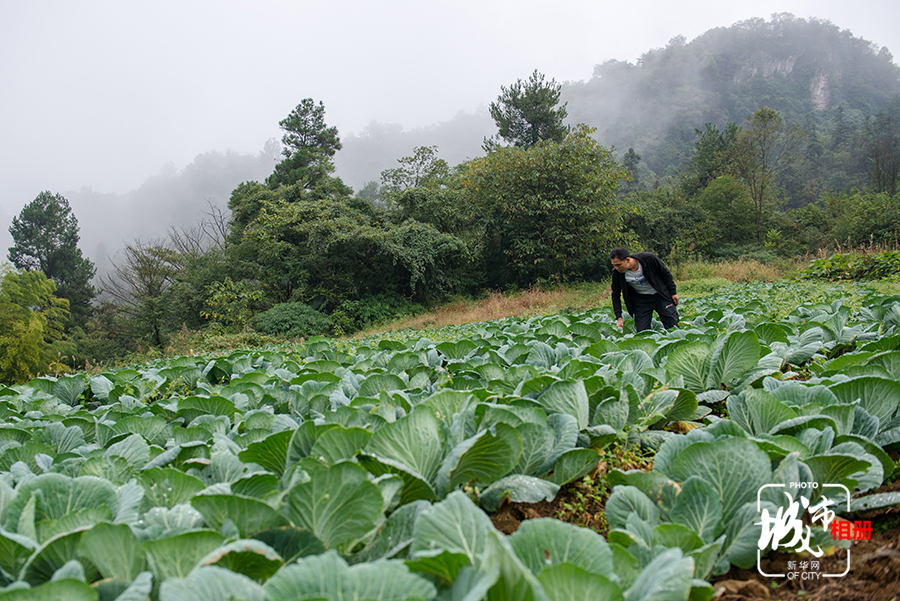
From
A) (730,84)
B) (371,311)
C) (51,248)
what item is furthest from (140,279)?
(730,84)

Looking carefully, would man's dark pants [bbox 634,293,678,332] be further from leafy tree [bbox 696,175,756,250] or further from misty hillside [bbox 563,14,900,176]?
misty hillside [bbox 563,14,900,176]

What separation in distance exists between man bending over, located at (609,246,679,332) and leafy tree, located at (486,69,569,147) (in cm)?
2435

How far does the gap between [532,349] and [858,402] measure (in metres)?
1.41

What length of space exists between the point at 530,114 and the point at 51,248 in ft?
142

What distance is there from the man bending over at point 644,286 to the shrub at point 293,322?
14.4m

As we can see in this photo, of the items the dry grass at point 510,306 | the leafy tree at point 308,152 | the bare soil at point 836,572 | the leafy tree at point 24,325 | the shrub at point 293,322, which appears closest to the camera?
the bare soil at point 836,572

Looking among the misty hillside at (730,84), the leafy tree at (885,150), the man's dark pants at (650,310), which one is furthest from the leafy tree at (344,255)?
the misty hillside at (730,84)

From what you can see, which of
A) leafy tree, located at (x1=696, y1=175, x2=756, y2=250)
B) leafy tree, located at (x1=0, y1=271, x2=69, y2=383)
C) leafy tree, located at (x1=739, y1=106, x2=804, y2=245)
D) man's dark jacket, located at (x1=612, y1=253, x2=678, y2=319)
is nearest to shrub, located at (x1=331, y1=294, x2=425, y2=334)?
man's dark jacket, located at (x1=612, y1=253, x2=678, y2=319)

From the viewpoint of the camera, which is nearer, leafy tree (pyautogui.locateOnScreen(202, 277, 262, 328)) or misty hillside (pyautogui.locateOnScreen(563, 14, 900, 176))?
leafy tree (pyautogui.locateOnScreen(202, 277, 262, 328))

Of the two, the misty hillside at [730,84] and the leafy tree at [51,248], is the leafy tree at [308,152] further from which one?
the misty hillside at [730,84]

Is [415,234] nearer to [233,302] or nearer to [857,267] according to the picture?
[233,302]

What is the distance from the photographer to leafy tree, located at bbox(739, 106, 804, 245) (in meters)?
32.8

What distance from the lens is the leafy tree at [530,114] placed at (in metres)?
27.9

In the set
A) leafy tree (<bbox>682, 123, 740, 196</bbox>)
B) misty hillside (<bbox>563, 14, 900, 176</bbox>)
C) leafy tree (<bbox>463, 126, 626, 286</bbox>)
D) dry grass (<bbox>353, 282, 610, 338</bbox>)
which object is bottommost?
dry grass (<bbox>353, 282, 610, 338</bbox>)
